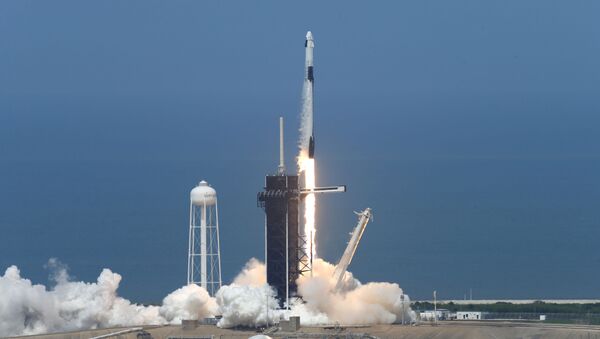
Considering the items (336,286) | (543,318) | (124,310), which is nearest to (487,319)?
(543,318)

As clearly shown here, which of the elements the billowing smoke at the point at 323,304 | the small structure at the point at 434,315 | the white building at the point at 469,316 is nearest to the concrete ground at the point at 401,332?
the billowing smoke at the point at 323,304

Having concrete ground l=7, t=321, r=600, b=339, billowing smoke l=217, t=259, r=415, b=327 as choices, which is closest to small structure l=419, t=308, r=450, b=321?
billowing smoke l=217, t=259, r=415, b=327

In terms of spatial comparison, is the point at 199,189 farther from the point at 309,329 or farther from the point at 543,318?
the point at 543,318

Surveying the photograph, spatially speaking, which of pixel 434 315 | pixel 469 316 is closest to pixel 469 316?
pixel 469 316

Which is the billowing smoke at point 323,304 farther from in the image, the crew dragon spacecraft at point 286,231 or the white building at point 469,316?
the white building at point 469,316

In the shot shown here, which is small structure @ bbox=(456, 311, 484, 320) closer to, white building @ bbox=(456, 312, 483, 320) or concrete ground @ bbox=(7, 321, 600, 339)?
white building @ bbox=(456, 312, 483, 320)

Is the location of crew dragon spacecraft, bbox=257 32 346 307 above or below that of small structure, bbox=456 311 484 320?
above

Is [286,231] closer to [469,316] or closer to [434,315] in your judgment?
[434,315]
